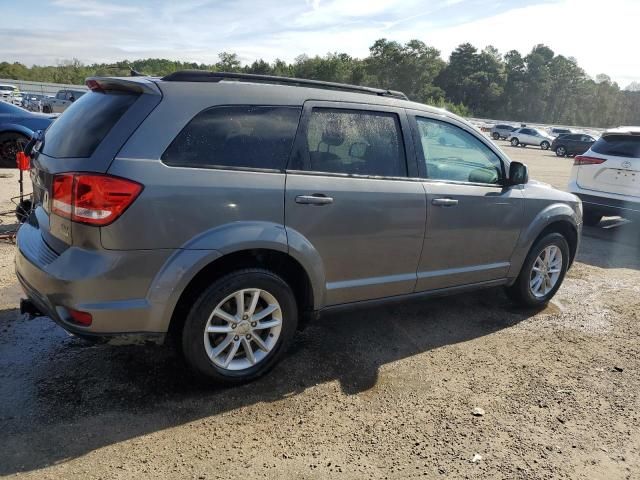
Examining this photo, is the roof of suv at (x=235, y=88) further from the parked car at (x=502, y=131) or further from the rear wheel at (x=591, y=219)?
the parked car at (x=502, y=131)

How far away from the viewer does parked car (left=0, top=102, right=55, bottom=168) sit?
35.2 ft

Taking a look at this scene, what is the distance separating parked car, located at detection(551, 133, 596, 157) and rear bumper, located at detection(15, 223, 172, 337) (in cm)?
3439

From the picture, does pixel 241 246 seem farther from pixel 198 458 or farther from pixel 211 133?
pixel 198 458

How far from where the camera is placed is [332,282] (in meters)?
3.47

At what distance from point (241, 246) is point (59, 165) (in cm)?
109

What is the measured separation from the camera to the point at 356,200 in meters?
3.40

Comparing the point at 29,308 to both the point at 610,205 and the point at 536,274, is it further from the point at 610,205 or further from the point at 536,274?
the point at 610,205

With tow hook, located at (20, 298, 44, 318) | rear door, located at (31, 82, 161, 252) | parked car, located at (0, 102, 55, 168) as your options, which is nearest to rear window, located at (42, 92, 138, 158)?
rear door, located at (31, 82, 161, 252)

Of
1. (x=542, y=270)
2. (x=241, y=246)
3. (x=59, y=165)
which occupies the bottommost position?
(x=542, y=270)

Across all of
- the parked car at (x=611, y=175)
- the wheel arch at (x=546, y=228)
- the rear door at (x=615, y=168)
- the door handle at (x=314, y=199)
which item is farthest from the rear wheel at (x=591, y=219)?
the door handle at (x=314, y=199)

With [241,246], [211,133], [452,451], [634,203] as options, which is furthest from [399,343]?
[634,203]

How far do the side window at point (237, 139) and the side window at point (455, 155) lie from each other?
1181 millimetres

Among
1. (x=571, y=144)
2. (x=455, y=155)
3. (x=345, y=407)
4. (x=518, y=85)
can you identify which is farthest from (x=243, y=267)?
(x=518, y=85)

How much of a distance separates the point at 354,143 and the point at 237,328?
147 centimetres
